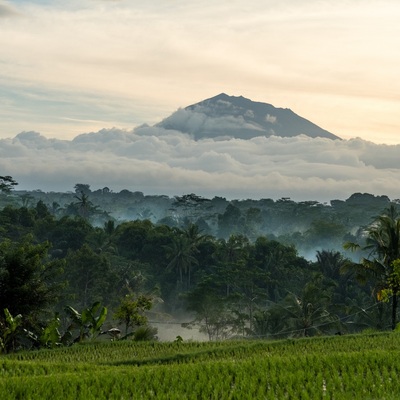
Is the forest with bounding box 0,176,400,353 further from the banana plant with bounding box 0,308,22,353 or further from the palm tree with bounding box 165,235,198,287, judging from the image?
the banana plant with bounding box 0,308,22,353

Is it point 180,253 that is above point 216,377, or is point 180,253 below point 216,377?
below

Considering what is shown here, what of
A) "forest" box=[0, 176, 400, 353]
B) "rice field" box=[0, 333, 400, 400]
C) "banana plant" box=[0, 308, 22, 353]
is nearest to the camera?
"rice field" box=[0, 333, 400, 400]

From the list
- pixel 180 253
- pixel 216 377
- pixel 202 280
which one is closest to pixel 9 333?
pixel 216 377

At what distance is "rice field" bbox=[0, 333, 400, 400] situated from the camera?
12422mm

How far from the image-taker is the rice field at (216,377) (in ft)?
40.8

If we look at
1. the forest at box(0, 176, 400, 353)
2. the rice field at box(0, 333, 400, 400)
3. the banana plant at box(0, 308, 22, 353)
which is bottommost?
the forest at box(0, 176, 400, 353)

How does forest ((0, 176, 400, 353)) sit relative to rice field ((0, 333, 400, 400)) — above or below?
below

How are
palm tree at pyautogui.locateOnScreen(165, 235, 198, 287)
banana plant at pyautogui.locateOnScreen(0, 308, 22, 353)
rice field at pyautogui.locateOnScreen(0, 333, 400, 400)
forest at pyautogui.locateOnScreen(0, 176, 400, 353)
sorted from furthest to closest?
palm tree at pyautogui.locateOnScreen(165, 235, 198, 287) < forest at pyautogui.locateOnScreen(0, 176, 400, 353) < banana plant at pyautogui.locateOnScreen(0, 308, 22, 353) < rice field at pyautogui.locateOnScreen(0, 333, 400, 400)

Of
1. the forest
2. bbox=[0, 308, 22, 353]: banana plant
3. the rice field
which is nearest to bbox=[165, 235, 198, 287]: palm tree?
the forest

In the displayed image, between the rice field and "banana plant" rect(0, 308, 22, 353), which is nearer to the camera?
the rice field

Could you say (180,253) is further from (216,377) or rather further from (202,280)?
(216,377)

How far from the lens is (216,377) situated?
44.8 feet

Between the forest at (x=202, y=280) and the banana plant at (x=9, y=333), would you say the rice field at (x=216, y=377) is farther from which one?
the forest at (x=202, y=280)

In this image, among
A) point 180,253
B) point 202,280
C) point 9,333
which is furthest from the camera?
point 180,253
